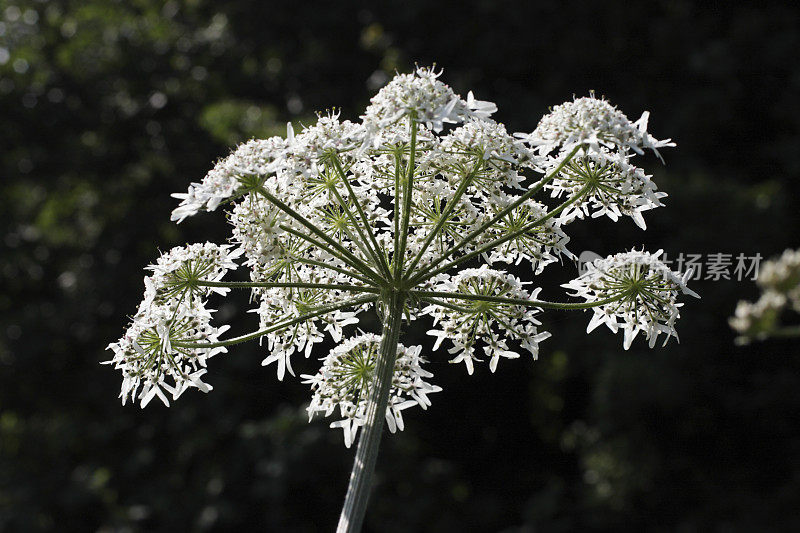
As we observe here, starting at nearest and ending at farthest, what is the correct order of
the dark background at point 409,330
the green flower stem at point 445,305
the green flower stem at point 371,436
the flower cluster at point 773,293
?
1. the green flower stem at point 371,436
2. the green flower stem at point 445,305
3. the flower cluster at point 773,293
4. the dark background at point 409,330

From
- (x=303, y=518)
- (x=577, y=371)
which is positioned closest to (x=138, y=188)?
(x=303, y=518)

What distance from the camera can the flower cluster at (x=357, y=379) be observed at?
246 cm

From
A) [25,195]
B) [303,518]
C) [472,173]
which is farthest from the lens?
[25,195]

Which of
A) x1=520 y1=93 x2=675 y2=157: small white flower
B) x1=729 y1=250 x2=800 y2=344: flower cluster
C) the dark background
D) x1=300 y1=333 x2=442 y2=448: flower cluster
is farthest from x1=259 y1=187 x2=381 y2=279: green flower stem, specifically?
the dark background

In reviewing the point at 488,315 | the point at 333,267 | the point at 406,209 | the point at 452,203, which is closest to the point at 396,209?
the point at 406,209

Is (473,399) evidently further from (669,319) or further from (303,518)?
(669,319)

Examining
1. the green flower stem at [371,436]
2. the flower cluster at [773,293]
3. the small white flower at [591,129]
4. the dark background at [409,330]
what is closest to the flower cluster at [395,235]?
the small white flower at [591,129]

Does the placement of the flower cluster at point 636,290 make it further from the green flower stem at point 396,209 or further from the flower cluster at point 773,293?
the green flower stem at point 396,209

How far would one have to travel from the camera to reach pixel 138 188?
12.8 metres

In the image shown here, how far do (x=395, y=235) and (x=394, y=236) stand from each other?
51 millimetres

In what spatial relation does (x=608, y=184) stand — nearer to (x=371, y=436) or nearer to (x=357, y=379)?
(x=357, y=379)

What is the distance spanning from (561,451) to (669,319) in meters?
10.9

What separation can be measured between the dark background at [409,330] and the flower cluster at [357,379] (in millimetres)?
5797

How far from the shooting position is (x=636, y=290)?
2.43 meters
